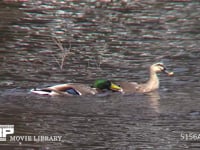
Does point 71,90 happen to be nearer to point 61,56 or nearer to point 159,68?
point 159,68

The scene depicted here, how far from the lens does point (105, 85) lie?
1376 centimetres

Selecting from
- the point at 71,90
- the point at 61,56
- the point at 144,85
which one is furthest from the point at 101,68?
the point at 71,90

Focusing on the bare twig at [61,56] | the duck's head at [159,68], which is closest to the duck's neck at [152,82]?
the duck's head at [159,68]

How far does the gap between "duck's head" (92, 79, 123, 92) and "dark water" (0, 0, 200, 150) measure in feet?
→ 0.41

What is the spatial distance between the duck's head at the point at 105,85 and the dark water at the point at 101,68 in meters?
0.12

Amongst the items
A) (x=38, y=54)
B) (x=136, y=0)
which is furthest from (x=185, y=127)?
(x=136, y=0)

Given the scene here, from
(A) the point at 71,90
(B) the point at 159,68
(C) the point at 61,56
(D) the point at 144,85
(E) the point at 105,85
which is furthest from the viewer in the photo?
(C) the point at 61,56

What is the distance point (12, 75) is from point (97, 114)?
300cm

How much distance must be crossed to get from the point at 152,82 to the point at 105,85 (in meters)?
0.88

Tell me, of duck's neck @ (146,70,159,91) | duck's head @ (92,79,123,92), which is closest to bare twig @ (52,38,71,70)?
duck's head @ (92,79,123,92)

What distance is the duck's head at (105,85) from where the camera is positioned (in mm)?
13727

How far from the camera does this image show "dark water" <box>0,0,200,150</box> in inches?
432

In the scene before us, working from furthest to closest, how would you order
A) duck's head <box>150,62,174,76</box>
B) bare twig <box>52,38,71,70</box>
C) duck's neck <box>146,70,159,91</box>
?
bare twig <box>52,38,71,70</box>, duck's head <box>150,62,174,76</box>, duck's neck <box>146,70,159,91</box>

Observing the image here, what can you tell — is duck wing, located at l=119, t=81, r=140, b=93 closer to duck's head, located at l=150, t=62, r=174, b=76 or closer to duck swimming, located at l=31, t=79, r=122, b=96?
duck swimming, located at l=31, t=79, r=122, b=96
